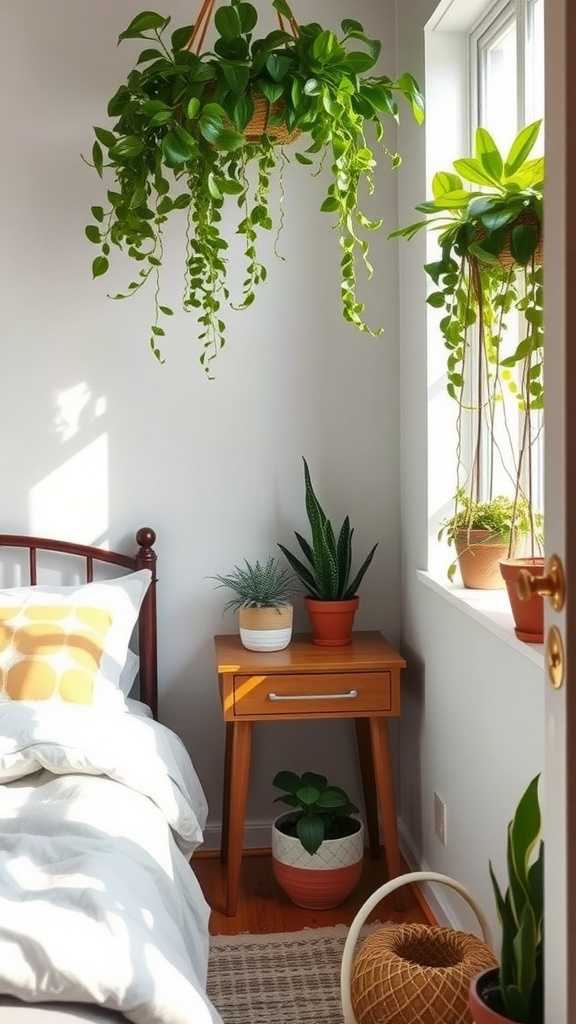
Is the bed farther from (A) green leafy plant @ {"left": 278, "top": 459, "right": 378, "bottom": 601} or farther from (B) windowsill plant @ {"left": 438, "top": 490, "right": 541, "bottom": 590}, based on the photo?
(B) windowsill plant @ {"left": 438, "top": 490, "right": 541, "bottom": 590}

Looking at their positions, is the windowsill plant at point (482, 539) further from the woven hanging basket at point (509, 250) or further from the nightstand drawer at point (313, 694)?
the woven hanging basket at point (509, 250)

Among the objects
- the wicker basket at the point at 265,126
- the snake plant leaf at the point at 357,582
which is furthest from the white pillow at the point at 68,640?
the wicker basket at the point at 265,126

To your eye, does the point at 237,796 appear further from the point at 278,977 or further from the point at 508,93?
the point at 508,93

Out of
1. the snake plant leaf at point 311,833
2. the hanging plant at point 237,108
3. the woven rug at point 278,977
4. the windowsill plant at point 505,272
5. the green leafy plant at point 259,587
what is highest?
the hanging plant at point 237,108

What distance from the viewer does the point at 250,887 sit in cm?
310

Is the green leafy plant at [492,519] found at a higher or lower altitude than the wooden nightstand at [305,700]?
higher

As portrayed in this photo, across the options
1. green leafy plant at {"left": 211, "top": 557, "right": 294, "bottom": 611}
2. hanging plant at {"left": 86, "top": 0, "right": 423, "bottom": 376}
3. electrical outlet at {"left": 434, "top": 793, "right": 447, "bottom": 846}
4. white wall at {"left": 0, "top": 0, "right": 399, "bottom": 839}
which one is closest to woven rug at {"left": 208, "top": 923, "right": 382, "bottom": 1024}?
electrical outlet at {"left": 434, "top": 793, "right": 447, "bottom": 846}

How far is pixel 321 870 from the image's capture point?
2.88 metres

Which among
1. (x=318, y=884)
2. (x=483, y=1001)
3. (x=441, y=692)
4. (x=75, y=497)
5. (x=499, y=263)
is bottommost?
(x=318, y=884)

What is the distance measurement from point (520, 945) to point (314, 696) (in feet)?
4.76

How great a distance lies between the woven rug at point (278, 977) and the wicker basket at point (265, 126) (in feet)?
6.44

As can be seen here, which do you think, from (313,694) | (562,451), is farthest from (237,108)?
(562,451)

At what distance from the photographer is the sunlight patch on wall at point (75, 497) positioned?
3.21 metres

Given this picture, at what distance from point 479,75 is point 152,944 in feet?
7.19
